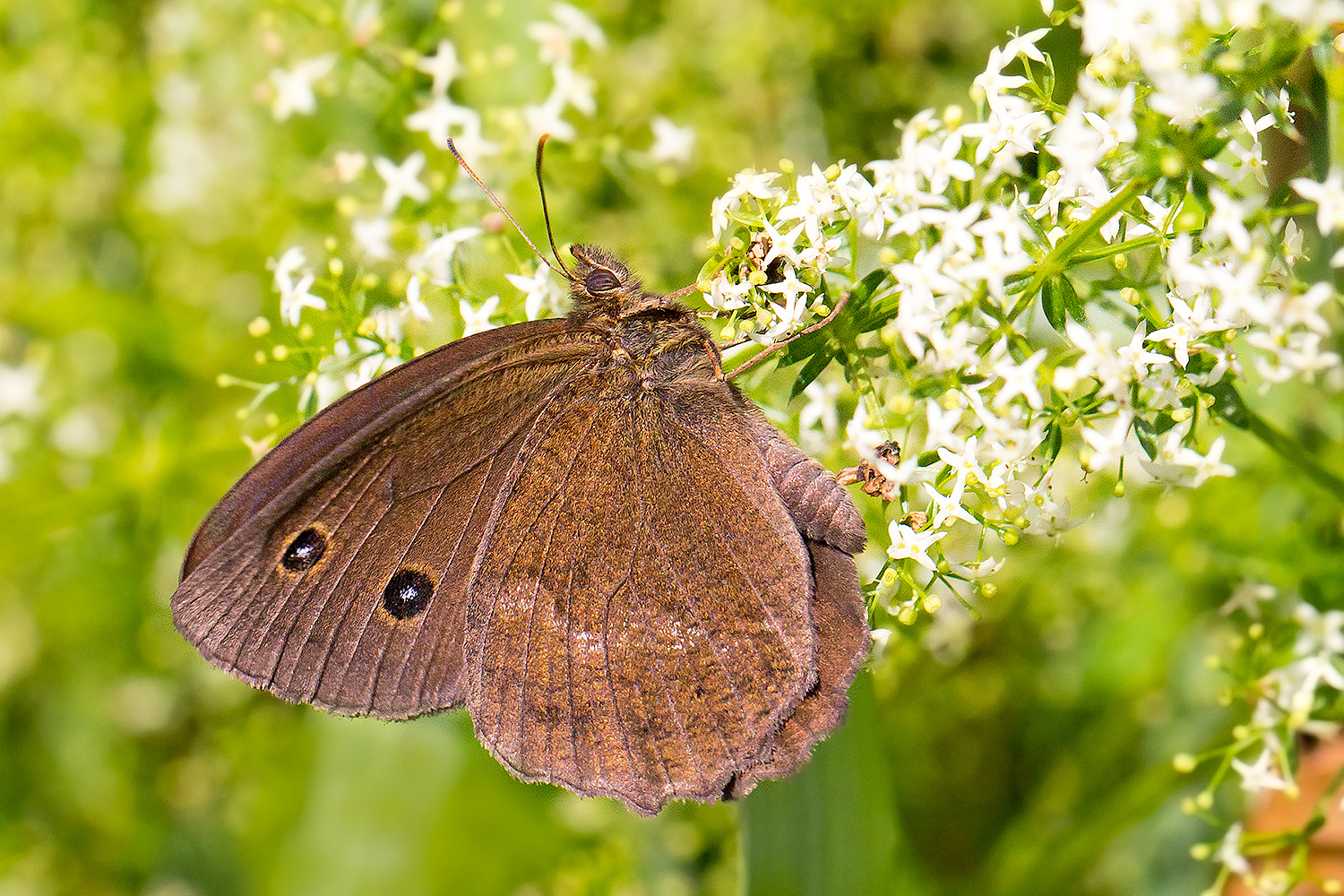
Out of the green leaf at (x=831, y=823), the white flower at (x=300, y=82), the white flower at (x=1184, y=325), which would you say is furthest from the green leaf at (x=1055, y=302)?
the white flower at (x=300, y=82)

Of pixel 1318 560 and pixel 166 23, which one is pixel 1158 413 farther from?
pixel 166 23

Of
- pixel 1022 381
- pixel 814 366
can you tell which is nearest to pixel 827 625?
pixel 814 366

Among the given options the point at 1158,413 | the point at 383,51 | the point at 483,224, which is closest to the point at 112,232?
the point at 383,51

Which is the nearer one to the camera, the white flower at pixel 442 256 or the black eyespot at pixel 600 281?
the black eyespot at pixel 600 281

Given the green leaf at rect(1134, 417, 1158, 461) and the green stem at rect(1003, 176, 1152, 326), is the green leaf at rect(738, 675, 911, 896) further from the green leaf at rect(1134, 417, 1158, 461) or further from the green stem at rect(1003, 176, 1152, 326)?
the green stem at rect(1003, 176, 1152, 326)

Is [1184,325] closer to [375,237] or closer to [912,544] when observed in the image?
[912,544]

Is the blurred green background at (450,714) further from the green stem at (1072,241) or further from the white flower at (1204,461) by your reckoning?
the green stem at (1072,241)
